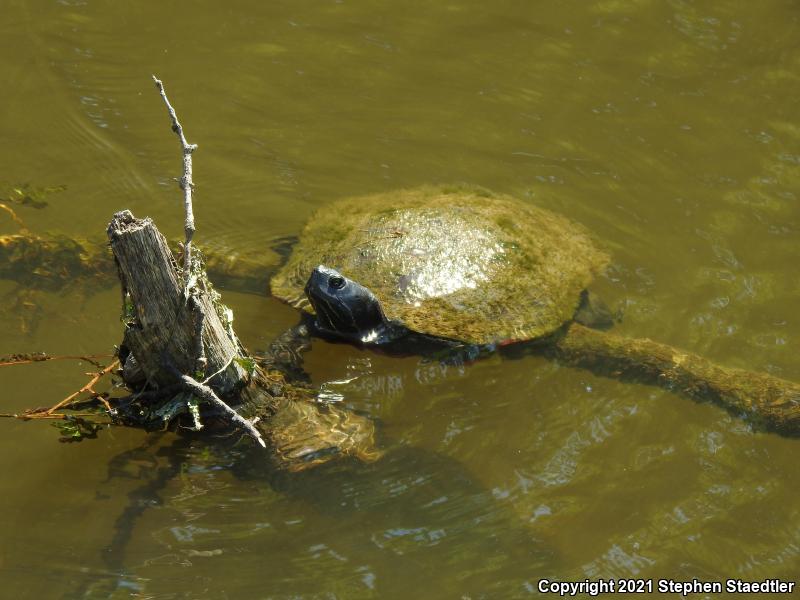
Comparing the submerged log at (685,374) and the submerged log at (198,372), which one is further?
the submerged log at (685,374)

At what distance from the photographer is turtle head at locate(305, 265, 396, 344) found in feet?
13.4

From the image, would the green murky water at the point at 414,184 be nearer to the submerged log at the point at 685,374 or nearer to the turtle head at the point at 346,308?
the submerged log at the point at 685,374

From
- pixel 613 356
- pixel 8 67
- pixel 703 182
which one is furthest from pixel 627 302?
pixel 8 67

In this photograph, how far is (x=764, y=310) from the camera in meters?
4.94

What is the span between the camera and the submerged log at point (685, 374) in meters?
4.18

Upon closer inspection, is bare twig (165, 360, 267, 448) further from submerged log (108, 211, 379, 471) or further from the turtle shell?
the turtle shell

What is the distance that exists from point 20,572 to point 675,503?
2883 mm

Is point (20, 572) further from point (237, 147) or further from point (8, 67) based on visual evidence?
point (8, 67)

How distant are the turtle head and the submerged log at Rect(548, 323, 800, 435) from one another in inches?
40.9
